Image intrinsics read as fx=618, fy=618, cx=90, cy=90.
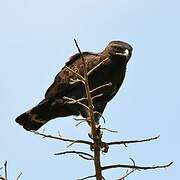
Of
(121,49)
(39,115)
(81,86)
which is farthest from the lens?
(39,115)

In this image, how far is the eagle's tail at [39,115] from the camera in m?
8.92

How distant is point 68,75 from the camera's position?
9.26 metres

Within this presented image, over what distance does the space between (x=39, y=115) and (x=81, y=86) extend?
2.80 feet

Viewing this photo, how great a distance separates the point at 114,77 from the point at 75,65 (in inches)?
31.0

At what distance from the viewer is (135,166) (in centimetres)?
444

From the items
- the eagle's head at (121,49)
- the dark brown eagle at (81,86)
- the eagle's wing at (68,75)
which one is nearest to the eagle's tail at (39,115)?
the dark brown eagle at (81,86)

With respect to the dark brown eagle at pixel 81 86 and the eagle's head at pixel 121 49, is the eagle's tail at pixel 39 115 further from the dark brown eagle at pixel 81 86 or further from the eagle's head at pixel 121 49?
the eagle's head at pixel 121 49

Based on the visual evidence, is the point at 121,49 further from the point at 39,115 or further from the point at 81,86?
the point at 39,115

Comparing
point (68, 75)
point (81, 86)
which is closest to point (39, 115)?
point (68, 75)

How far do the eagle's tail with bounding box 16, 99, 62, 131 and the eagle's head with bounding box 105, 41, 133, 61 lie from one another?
1235 millimetres

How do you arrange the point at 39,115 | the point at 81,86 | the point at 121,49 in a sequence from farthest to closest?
1. the point at 39,115
2. the point at 81,86
3. the point at 121,49

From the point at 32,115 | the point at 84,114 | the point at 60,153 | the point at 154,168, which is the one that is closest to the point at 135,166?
the point at 154,168

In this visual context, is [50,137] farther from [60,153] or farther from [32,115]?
[32,115]

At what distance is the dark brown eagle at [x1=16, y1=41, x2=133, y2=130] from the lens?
854cm
